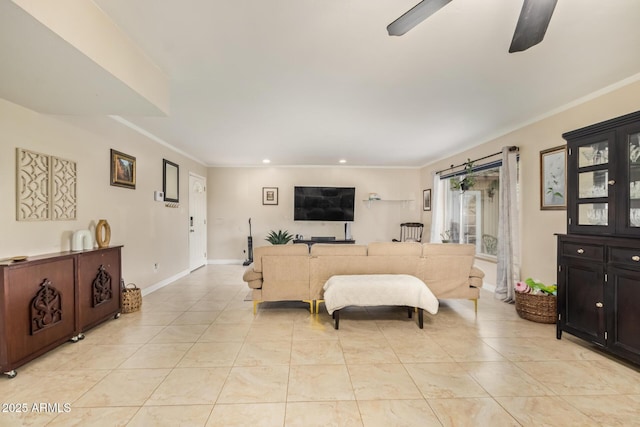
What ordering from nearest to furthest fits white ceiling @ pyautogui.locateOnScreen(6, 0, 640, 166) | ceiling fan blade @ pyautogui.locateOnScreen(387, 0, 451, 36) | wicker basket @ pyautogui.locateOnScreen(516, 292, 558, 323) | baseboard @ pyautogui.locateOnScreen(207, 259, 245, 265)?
ceiling fan blade @ pyautogui.locateOnScreen(387, 0, 451, 36), white ceiling @ pyautogui.locateOnScreen(6, 0, 640, 166), wicker basket @ pyautogui.locateOnScreen(516, 292, 558, 323), baseboard @ pyautogui.locateOnScreen(207, 259, 245, 265)

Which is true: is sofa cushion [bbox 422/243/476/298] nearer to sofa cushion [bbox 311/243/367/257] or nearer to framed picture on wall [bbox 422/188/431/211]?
sofa cushion [bbox 311/243/367/257]

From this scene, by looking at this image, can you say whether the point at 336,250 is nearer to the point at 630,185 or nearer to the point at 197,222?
the point at 630,185

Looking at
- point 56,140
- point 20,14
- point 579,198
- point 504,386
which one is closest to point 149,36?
point 20,14

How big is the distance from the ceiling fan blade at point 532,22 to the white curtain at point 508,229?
274 cm

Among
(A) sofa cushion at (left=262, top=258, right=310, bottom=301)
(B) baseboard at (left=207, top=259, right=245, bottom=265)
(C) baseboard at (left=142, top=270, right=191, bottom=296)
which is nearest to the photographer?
(A) sofa cushion at (left=262, top=258, right=310, bottom=301)

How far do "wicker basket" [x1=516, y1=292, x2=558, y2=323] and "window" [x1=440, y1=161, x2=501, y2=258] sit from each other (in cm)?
131

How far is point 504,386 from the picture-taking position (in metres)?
1.98

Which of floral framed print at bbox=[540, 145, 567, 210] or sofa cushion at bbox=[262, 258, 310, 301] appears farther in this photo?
sofa cushion at bbox=[262, 258, 310, 301]

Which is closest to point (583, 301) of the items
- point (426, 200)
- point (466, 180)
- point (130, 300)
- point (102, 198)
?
point (466, 180)

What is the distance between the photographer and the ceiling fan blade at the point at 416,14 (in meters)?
1.23

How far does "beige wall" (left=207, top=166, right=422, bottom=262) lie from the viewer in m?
6.90

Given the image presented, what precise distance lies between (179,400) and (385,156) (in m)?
5.15

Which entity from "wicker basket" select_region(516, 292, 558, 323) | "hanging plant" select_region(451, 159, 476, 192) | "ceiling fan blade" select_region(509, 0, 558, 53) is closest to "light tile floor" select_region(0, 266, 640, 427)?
"wicker basket" select_region(516, 292, 558, 323)

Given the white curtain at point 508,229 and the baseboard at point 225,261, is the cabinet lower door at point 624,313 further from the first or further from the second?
the baseboard at point 225,261
